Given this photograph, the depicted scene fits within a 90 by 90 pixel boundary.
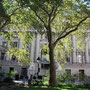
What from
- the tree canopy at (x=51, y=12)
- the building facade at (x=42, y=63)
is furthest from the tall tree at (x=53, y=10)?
the building facade at (x=42, y=63)

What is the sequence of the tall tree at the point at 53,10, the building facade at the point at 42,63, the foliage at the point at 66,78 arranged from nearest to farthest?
the tall tree at the point at 53,10 → the foliage at the point at 66,78 → the building facade at the point at 42,63

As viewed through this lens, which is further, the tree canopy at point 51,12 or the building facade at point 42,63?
the building facade at point 42,63

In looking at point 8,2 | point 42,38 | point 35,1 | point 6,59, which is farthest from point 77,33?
point 6,59

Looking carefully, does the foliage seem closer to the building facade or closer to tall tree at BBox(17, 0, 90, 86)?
tall tree at BBox(17, 0, 90, 86)

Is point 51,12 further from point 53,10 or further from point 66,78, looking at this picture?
point 66,78

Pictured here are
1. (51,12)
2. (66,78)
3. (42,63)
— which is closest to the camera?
(51,12)

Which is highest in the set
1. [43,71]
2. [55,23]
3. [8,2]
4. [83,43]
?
[8,2]

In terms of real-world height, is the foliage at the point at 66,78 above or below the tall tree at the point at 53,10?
below

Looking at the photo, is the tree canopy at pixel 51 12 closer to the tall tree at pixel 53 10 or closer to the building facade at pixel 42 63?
the tall tree at pixel 53 10

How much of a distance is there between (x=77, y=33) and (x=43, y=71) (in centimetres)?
1718

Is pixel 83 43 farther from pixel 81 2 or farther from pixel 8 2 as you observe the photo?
pixel 8 2

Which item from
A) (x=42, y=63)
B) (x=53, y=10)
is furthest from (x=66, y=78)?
(x=42, y=63)

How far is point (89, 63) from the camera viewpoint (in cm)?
2986

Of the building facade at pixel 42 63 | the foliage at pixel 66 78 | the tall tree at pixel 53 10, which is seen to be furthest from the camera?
the building facade at pixel 42 63
